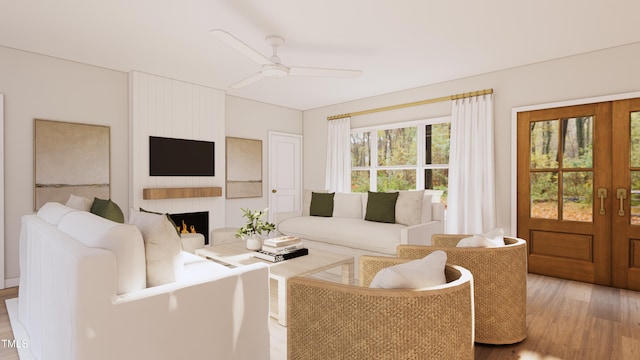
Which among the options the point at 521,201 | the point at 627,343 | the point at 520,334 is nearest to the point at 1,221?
the point at 520,334

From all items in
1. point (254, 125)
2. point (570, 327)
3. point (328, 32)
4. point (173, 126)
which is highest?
point (328, 32)

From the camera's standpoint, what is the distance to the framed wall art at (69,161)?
3.68m

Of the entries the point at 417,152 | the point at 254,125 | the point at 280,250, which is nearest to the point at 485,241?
the point at 280,250

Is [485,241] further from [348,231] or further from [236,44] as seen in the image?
[236,44]

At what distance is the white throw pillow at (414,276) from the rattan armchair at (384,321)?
0.09m

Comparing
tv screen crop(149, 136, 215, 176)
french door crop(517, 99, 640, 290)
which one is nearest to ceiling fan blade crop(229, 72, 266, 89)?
tv screen crop(149, 136, 215, 176)

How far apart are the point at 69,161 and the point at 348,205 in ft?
11.3

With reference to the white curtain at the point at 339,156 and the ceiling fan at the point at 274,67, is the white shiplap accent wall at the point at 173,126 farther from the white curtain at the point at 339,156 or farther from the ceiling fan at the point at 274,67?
the white curtain at the point at 339,156

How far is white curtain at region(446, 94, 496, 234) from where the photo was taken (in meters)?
4.32

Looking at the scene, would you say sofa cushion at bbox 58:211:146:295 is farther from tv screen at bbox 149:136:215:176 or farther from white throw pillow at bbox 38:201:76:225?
tv screen at bbox 149:136:215:176

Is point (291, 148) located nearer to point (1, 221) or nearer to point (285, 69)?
point (285, 69)

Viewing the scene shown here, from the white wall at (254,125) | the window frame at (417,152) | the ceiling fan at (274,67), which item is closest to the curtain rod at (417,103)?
the window frame at (417,152)

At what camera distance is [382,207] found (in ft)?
13.8

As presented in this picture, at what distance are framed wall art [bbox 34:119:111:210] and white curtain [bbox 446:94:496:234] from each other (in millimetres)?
4532
